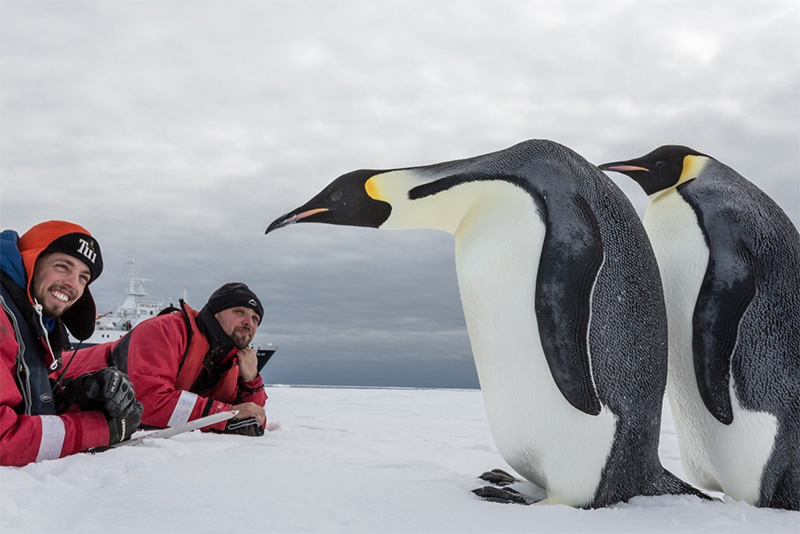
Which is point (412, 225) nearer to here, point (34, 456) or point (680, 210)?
point (680, 210)

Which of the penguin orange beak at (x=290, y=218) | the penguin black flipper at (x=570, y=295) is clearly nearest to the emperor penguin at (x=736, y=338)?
the penguin black flipper at (x=570, y=295)

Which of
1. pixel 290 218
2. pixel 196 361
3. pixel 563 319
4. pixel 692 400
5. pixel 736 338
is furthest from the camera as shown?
pixel 196 361

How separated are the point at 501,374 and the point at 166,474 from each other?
96 centimetres

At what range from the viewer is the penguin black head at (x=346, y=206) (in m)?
1.82

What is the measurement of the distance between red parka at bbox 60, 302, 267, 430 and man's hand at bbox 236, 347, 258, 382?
39 mm

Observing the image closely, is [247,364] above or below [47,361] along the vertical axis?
below

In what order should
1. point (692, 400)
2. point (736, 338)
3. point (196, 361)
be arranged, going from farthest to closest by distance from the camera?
point (196, 361) < point (692, 400) < point (736, 338)

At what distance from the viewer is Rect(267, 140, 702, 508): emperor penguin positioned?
147 cm

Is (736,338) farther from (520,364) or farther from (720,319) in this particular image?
(520,364)

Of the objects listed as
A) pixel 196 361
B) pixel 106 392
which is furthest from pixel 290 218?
pixel 196 361

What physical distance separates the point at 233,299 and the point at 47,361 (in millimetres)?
1105

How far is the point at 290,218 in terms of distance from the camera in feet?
6.22

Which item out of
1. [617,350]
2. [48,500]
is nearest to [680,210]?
[617,350]

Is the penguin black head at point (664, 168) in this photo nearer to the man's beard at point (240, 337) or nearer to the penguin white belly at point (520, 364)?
the penguin white belly at point (520, 364)
